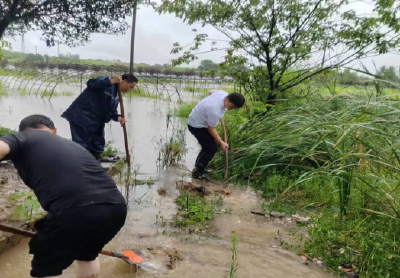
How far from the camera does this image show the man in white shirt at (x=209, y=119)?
4907 mm

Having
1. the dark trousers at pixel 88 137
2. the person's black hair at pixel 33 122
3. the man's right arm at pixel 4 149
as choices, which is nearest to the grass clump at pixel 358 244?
the person's black hair at pixel 33 122

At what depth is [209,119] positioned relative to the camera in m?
4.98

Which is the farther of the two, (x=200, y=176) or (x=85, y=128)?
(x=200, y=176)

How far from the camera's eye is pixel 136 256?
2.78m

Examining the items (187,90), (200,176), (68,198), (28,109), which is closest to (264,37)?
(200,176)

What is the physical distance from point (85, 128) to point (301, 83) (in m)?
4.89

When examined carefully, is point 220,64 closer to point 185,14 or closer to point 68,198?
point 185,14

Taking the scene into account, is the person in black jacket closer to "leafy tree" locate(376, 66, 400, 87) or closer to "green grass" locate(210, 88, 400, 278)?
"green grass" locate(210, 88, 400, 278)

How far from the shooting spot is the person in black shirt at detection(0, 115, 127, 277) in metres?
1.75

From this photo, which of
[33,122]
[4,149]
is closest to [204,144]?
[33,122]

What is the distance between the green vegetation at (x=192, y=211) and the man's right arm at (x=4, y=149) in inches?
88.0

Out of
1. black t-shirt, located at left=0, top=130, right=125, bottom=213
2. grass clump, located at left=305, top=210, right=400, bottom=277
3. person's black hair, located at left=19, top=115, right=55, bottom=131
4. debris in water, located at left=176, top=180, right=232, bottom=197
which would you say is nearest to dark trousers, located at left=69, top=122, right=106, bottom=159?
debris in water, located at left=176, top=180, right=232, bottom=197

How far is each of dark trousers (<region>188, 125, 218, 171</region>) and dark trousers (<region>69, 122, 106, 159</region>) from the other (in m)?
1.47

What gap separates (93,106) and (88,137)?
0.46 metres
